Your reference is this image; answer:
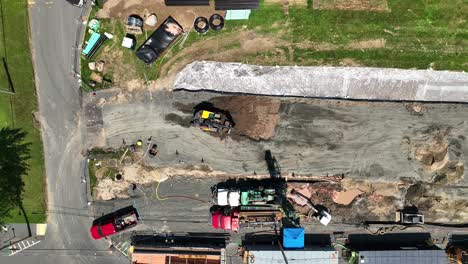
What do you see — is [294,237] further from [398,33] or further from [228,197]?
[398,33]

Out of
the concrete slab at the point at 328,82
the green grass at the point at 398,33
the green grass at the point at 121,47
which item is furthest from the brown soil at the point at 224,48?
the green grass at the point at 398,33

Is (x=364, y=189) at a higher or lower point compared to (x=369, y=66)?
lower

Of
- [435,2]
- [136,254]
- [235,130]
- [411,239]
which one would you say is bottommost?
[136,254]

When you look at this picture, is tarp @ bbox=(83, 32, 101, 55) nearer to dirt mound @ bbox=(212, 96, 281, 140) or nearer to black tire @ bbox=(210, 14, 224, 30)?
black tire @ bbox=(210, 14, 224, 30)

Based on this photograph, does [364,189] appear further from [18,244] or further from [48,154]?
[18,244]

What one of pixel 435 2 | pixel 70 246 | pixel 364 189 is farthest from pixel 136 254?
pixel 435 2

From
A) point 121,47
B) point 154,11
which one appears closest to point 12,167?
point 121,47

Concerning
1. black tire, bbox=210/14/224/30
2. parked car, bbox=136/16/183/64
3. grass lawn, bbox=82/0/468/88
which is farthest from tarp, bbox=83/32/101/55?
black tire, bbox=210/14/224/30
